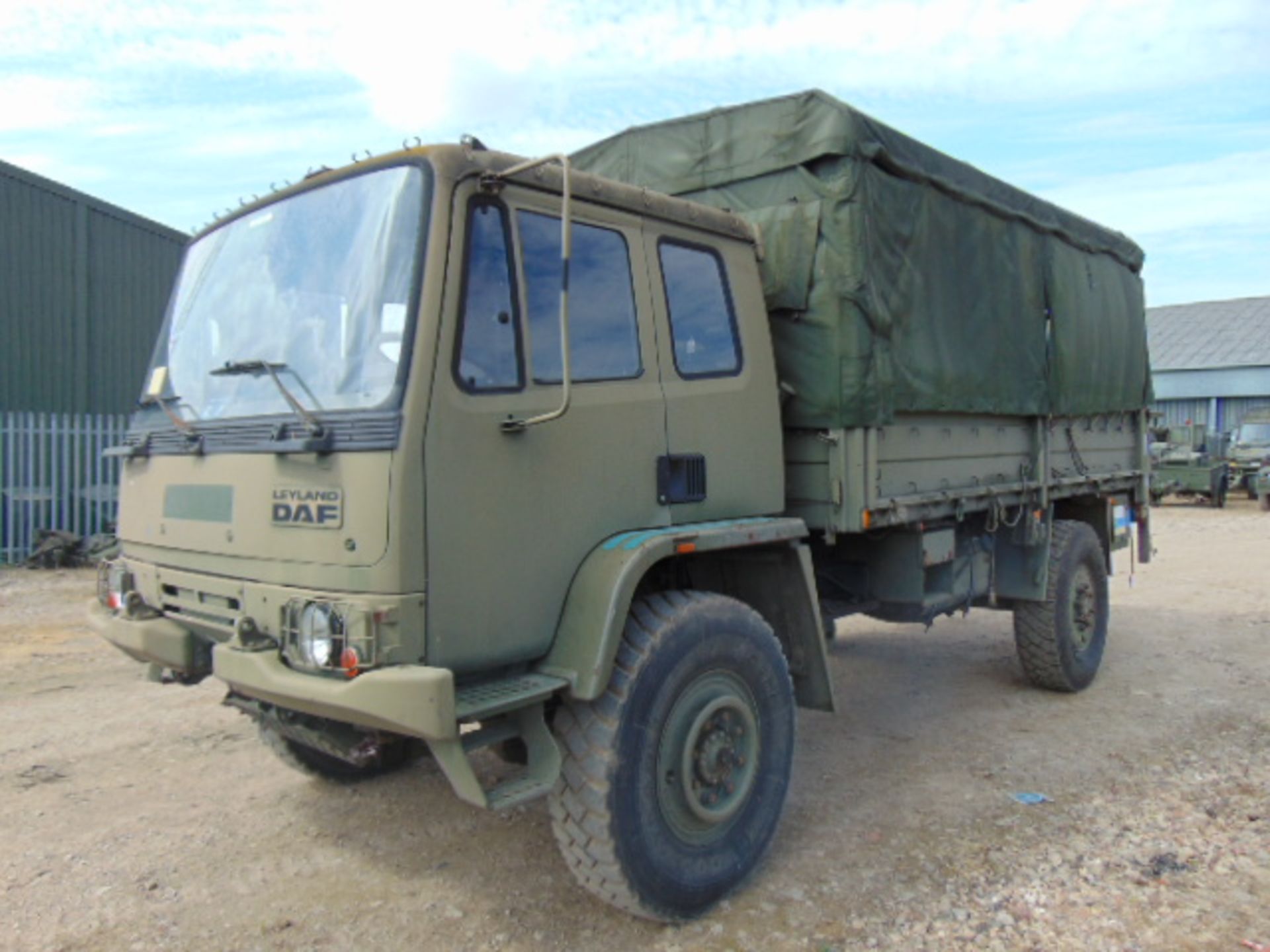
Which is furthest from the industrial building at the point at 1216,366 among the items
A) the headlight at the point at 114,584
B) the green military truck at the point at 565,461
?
the headlight at the point at 114,584

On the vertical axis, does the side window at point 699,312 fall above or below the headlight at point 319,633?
above

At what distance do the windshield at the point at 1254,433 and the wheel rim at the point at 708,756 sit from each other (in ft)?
86.3

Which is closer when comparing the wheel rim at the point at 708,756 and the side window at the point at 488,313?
the side window at the point at 488,313

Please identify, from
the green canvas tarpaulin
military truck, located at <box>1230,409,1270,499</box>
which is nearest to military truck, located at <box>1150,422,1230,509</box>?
military truck, located at <box>1230,409,1270,499</box>

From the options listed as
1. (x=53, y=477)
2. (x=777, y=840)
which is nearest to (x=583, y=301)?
(x=777, y=840)

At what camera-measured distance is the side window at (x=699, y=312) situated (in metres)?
3.97

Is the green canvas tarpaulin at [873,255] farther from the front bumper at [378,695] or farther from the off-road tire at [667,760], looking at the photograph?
the front bumper at [378,695]

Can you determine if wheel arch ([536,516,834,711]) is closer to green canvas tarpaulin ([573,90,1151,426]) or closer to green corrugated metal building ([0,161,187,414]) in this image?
green canvas tarpaulin ([573,90,1151,426])

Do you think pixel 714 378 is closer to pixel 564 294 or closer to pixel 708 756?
pixel 564 294

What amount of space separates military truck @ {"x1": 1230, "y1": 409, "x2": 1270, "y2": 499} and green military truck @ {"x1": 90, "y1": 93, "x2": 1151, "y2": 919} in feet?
72.7

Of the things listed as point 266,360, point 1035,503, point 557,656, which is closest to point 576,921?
point 557,656

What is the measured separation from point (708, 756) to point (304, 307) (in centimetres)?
211

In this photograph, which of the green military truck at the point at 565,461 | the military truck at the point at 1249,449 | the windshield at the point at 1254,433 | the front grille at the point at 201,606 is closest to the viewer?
the green military truck at the point at 565,461

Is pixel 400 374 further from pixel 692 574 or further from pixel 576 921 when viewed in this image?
pixel 576 921
